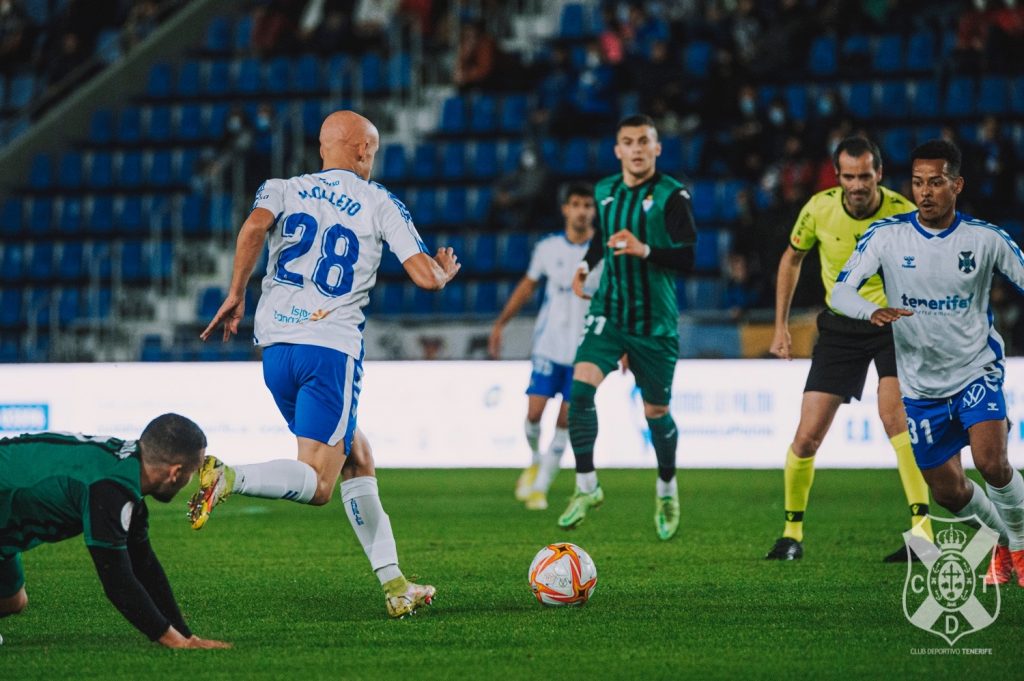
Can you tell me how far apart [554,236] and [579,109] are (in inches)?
323

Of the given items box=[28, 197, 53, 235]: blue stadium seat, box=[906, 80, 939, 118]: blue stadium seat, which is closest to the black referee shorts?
box=[906, 80, 939, 118]: blue stadium seat

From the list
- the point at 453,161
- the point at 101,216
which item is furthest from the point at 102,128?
the point at 453,161

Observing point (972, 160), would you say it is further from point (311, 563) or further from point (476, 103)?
point (311, 563)

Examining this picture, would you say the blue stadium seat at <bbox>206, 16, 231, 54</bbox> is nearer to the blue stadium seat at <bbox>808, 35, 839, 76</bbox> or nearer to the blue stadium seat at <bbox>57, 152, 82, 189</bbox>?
the blue stadium seat at <bbox>57, 152, 82, 189</bbox>

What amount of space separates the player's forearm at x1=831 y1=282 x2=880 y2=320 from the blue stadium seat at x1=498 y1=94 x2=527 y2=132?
46.0 ft

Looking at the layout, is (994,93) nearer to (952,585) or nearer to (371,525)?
(952,585)

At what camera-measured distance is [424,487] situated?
44.7ft

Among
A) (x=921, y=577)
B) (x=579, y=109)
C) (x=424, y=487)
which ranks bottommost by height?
(x=424, y=487)

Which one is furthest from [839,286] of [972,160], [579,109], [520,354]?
[579,109]

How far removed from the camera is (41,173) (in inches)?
870

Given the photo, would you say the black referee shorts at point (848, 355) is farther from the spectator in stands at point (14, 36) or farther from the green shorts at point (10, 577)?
the spectator in stands at point (14, 36)

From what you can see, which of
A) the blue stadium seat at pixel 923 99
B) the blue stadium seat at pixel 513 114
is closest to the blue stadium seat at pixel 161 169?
the blue stadium seat at pixel 513 114

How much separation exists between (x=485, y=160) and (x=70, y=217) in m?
6.09

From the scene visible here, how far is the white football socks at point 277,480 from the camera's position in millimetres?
5620
